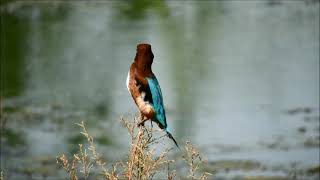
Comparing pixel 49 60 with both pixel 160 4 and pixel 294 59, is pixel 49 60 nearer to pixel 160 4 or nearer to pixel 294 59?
pixel 294 59

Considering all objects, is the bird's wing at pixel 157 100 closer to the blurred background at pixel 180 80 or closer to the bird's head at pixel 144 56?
the bird's head at pixel 144 56

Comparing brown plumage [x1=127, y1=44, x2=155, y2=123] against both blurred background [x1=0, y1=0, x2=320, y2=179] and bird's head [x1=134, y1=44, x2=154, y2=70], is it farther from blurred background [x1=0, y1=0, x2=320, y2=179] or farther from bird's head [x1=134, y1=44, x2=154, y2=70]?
blurred background [x1=0, y1=0, x2=320, y2=179]

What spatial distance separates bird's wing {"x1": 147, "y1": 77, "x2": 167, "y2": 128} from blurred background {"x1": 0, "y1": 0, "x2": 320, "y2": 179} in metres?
9.77

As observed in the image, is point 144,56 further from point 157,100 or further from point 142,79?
point 157,100

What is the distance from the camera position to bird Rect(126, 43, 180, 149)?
354 centimetres

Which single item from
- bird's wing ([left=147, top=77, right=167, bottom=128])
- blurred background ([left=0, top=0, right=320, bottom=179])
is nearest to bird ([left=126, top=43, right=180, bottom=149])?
bird's wing ([left=147, top=77, right=167, bottom=128])

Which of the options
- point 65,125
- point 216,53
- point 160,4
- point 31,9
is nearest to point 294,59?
point 216,53

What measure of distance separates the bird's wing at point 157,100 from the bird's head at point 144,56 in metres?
0.09

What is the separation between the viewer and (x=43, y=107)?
776 inches

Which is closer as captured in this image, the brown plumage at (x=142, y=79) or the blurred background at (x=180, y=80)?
the brown plumage at (x=142, y=79)

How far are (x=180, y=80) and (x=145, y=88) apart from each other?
18899 millimetres

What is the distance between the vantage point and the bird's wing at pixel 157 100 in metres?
3.62

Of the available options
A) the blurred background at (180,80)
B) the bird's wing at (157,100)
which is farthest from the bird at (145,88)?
the blurred background at (180,80)

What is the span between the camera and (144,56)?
3.53 metres
